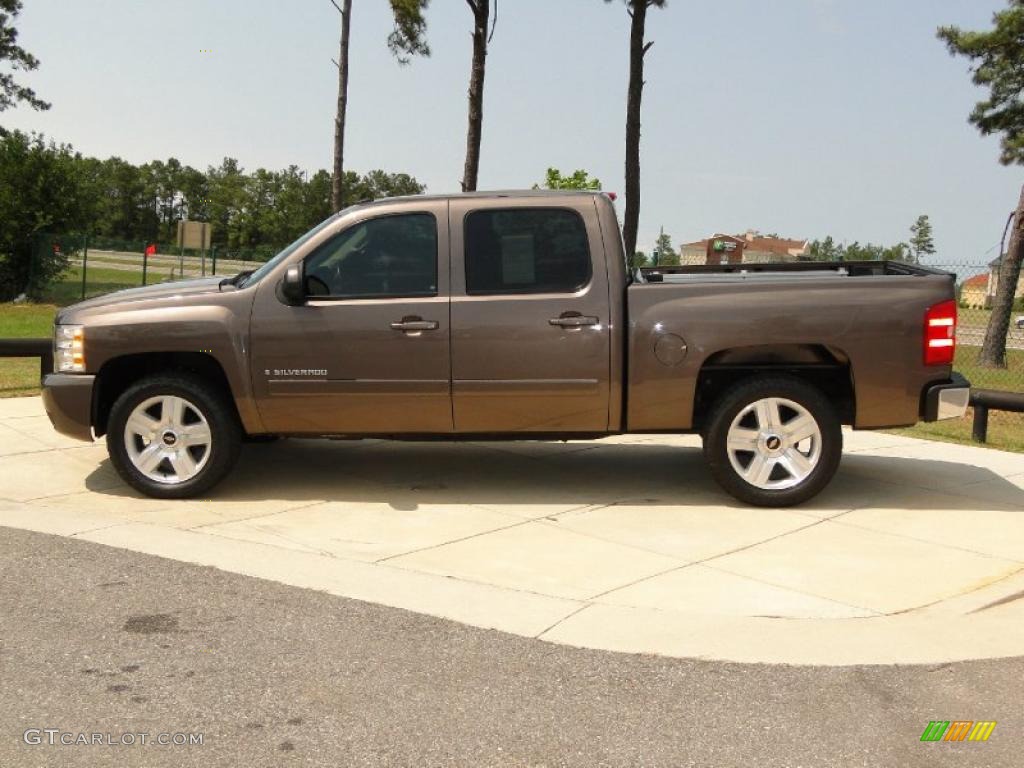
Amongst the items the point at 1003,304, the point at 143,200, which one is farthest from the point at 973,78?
the point at 143,200

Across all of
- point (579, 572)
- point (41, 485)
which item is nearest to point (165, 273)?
point (41, 485)

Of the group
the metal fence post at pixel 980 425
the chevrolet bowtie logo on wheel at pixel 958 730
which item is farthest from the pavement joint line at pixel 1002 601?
the metal fence post at pixel 980 425

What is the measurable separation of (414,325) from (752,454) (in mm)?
2310

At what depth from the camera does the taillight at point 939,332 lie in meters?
6.48

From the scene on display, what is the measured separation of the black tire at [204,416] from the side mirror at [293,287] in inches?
31.8

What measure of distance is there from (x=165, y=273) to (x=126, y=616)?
30.6 m

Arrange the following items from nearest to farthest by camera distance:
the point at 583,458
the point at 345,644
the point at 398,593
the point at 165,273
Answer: the point at 345,644, the point at 398,593, the point at 583,458, the point at 165,273

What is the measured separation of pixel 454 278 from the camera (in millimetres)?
6680

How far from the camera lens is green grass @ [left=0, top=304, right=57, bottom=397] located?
467 inches

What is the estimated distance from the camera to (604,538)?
6.04 meters

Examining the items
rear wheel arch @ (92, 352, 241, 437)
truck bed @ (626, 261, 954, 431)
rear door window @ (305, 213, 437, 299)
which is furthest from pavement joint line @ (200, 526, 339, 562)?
truck bed @ (626, 261, 954, 431)

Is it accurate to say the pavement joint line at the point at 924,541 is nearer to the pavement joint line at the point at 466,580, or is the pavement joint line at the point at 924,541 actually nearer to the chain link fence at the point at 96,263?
the pavement joint line at the point at 466,580

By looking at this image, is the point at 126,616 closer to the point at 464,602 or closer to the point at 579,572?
the point at 464,602

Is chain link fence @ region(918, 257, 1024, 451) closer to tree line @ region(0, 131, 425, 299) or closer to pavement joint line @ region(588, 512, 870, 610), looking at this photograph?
pavement joint line @ region(588, 512, 870, 610)
